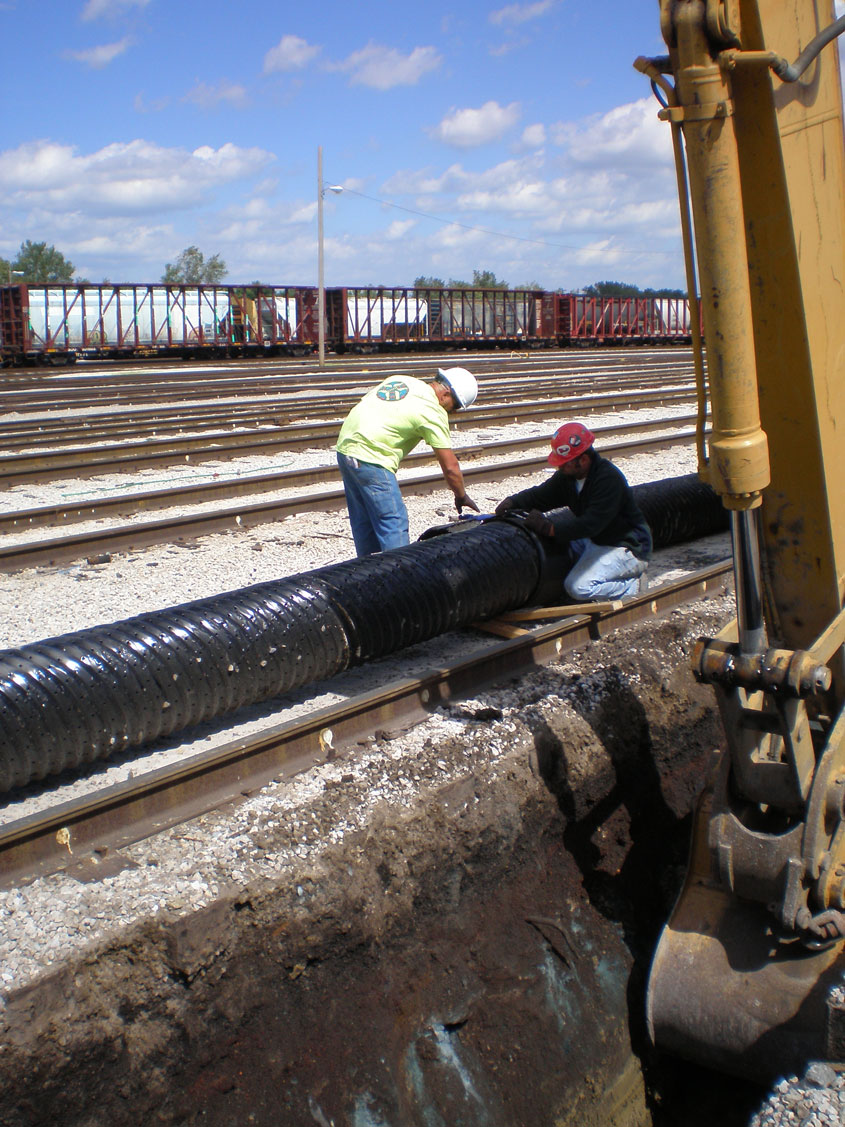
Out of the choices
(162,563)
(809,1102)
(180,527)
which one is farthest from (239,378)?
(809,1102)

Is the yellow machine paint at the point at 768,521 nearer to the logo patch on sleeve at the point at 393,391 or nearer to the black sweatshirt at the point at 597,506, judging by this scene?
the black sweatshirt at the point at 597,506

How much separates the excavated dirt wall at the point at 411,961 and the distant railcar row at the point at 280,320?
3572cm

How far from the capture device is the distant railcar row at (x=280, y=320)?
36.6 meters

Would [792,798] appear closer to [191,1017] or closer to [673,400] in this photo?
[191,1017]

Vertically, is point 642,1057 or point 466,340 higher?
point 466,340

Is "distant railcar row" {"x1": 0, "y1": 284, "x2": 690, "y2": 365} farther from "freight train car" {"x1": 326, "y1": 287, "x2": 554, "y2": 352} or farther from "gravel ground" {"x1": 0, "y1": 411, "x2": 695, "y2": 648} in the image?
"gravel ground" {"x1": 0, "y1": 411, "x2": 695, "y2": 648}

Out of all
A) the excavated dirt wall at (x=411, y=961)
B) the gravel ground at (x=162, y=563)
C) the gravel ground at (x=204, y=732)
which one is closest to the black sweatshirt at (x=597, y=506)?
the gravel ground at (x=204, y=732)

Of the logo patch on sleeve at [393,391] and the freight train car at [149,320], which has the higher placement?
the freight train car at [149,320]

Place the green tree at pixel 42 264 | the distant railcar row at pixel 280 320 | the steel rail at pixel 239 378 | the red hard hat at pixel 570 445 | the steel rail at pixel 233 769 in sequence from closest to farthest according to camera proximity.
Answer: the steel rail at pixel 233 769 < the red hard hat at pixel 570 445 < the steel rail at pixel 239 378 < the distant railcar row at pixel 280 320 < the green tree at pixel 42 264

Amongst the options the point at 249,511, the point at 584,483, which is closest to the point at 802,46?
the point at 584,483

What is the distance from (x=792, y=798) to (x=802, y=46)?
233cm

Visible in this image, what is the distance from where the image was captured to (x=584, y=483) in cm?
599

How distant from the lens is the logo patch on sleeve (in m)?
6.26

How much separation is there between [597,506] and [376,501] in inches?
58.4
